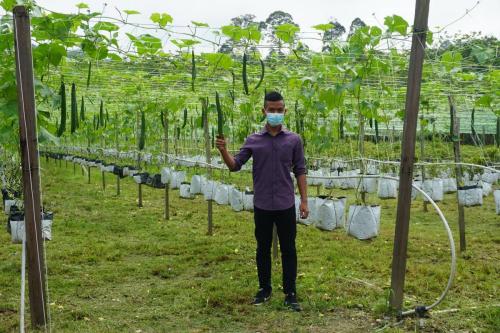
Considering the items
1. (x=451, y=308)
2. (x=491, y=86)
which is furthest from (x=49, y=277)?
(x=491, y=86)

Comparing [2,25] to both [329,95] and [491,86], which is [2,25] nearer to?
[329,95]

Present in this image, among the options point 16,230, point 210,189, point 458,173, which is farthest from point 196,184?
point 458,173

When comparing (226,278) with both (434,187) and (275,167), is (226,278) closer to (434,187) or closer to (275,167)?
(275,167)

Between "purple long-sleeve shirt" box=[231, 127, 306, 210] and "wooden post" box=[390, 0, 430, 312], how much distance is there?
37.1 inches

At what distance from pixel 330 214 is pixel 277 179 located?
126 centimetres

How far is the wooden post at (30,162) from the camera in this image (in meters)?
3.82

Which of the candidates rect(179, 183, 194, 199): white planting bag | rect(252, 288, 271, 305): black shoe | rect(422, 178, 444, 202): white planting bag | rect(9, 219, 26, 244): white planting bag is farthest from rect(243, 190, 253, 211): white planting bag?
rect(422, 178, 444, 202): white planting bag

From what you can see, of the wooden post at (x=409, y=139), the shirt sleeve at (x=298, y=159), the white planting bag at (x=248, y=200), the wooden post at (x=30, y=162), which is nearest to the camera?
the wooden post at (x=30, y=162)

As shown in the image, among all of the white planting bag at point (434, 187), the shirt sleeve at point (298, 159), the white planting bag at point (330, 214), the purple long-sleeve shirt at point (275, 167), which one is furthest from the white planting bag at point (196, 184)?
the shirt sleeve at point (298, 159)

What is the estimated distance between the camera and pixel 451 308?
4.84 meters

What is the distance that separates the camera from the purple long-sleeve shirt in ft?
15.4

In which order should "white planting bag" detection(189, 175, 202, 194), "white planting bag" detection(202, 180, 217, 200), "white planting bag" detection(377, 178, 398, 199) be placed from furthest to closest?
1. "white planting bag" detection(189, 175, 202, 194)
2. "white planting bag" detection(377, 178, 398, 199)
3. "white planting bag" detection(202, 180, 217, 200)

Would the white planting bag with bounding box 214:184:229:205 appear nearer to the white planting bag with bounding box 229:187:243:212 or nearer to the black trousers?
the white planting bag with bounding box 229:187:243:212

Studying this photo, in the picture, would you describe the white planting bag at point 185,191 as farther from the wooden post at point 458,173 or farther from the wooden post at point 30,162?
the wooden post at point 30,162
